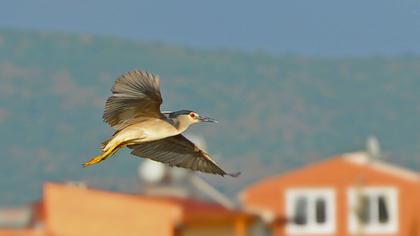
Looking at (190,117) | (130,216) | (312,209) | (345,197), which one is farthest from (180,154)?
(345,197)

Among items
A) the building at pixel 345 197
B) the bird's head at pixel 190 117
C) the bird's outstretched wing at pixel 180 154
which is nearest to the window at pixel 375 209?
the building at pixel 345 197

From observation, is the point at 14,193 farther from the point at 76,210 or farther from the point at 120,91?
the point at 120,91

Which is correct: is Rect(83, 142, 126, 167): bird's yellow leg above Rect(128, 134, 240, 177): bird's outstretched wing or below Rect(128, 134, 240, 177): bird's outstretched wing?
below

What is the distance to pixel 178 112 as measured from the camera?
1393cm

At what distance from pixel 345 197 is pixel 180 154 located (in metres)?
54.1

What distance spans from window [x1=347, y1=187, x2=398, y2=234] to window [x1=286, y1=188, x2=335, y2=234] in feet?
2.48

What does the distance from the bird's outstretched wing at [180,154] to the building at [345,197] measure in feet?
169

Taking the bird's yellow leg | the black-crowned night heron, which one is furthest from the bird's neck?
the bird's yellow leg

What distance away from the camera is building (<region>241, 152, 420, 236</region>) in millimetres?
67375

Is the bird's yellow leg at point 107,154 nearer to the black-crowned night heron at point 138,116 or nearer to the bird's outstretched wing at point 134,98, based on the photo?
the black-crowned night heron at point 138,116

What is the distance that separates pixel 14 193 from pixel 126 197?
3437 inches

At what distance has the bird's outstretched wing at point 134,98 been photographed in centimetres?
1364

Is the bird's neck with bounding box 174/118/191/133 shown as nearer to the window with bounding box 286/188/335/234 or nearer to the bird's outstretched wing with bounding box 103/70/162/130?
the bird's outstretched wing with bounding box 103/70/162/130

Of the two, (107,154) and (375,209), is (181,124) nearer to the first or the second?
(107,154)
